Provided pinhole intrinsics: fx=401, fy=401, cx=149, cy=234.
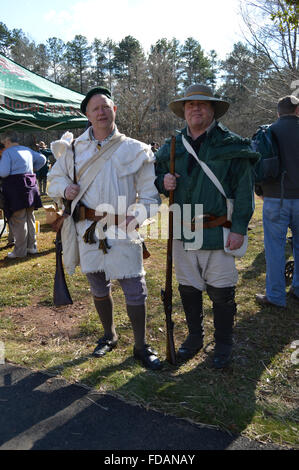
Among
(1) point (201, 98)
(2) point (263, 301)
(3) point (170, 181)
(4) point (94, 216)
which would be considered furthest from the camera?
(2) point (263, 301)

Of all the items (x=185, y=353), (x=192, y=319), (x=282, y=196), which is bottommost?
(x=185, y=353)

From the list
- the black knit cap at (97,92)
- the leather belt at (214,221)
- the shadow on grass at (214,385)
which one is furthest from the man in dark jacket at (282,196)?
the black knit cap at (97,92)

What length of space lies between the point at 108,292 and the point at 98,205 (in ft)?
2.69

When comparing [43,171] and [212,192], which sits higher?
[43,171]

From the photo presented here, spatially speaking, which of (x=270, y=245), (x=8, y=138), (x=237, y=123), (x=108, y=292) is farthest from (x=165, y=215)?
(x=237, y=123)

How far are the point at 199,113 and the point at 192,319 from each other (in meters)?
1.69

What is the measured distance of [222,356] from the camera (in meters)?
3.25

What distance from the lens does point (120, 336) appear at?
3.85 m

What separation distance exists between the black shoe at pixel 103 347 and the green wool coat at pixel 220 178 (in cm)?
128

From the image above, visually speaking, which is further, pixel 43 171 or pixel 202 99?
pixel 43 171

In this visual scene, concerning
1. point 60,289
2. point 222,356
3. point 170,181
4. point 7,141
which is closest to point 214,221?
point 170,181

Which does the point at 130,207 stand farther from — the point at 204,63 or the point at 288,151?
the point at 204,63

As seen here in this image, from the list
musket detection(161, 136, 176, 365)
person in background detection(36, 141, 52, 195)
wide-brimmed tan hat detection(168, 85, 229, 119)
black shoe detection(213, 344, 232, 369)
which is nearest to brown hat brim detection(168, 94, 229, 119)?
wide-brimmed tan hat detection(168, 85, 229, 119)

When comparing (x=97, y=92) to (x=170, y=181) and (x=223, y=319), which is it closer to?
(x=170, y=181)
